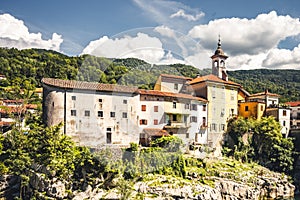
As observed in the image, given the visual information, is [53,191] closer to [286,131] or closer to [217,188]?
[217,188]

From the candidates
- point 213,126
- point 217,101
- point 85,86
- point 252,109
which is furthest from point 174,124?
point 252,109

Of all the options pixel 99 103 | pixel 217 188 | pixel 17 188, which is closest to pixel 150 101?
pixel 99 103

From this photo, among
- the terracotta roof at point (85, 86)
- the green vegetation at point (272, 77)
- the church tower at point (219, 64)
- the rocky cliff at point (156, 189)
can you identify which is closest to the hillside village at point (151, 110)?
the terracotta roof at point (85, 86)

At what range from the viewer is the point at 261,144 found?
35.5m

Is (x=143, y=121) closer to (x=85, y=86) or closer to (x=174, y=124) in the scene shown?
(x=174, y=124)

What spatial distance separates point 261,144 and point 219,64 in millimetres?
12294

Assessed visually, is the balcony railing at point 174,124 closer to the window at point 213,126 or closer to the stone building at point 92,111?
the stone building at point 92,111

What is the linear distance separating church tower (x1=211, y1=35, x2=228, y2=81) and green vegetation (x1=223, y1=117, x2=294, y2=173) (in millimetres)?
7672

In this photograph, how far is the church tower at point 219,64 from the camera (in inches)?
1594

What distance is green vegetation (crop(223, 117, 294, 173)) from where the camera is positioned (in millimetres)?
34438

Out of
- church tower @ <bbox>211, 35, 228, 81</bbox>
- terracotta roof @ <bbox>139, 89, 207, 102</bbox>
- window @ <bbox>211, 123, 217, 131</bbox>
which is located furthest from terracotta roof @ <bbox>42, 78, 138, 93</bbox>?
church tower @ <bbox>211, 35, 228, 81</bbox>

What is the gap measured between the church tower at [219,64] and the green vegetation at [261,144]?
767 cm

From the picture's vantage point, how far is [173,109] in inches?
1226

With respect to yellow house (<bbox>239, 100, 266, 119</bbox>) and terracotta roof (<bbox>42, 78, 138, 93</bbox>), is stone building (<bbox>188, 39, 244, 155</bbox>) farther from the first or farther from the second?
terracotta roof (<bbox>42, 78, 138, 93</bbox>)
